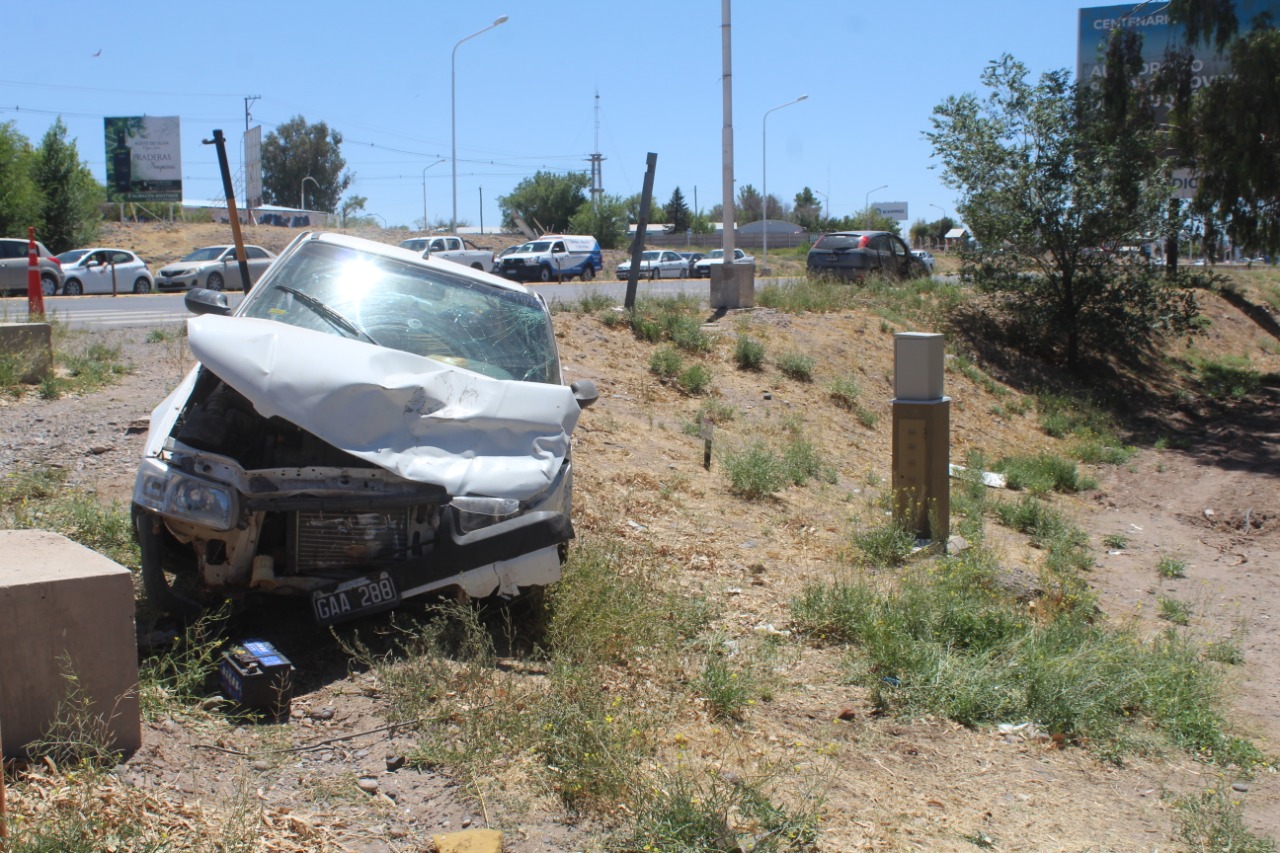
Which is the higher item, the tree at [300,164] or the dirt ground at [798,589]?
the tree at [300,164]

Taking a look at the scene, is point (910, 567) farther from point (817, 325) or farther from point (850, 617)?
point (817, 325)

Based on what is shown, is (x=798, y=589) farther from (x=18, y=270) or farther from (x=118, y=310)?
(x=18, y=270)

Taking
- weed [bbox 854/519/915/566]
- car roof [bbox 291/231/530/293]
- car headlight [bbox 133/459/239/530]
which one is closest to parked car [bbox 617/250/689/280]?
weed [bbox 854/519/915/566]

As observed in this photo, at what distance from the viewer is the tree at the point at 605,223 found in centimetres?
7062

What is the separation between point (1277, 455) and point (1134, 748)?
13683 mm

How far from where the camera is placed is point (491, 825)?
3568 millimetres

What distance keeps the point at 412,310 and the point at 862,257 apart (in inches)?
755

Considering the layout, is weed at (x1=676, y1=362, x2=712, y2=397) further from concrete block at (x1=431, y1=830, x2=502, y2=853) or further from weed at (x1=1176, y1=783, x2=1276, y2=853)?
concrete block at (x1=431, y1=830, x2=502, y2=853)

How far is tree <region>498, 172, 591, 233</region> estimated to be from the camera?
79688 millimetres

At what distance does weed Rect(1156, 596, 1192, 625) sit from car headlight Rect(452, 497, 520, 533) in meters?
5.26

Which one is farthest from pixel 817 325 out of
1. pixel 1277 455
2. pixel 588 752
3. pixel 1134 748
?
pixel 588 752

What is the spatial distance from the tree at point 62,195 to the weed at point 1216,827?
50240mm

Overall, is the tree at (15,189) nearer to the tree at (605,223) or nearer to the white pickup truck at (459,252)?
the white pickup truck at (459,252)

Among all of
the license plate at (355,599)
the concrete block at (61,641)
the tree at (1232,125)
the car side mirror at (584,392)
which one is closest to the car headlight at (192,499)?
the license plate at (355,599)
